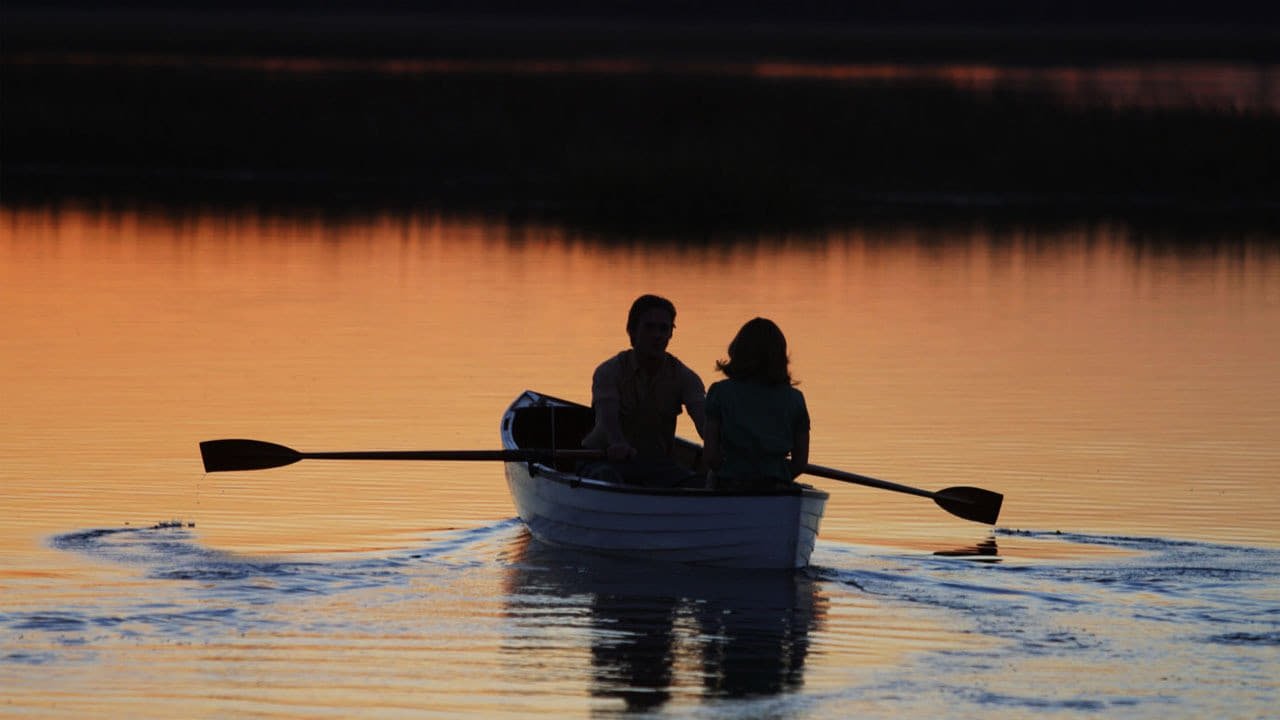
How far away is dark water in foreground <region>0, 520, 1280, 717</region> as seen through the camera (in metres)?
9.46

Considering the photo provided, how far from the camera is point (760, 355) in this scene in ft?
37.9

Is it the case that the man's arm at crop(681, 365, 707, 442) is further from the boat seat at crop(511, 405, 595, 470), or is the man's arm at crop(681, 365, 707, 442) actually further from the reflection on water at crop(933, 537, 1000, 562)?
the boat seat at crop(511, 405, 595, 470)

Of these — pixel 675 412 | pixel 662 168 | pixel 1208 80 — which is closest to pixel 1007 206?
pixel 662 168

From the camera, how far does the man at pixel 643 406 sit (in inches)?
488

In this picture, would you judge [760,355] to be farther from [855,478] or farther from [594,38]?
[594,38]

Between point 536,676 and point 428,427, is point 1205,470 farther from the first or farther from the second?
point 536,676

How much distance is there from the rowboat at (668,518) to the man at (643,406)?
221mm

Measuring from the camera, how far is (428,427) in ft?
52.3

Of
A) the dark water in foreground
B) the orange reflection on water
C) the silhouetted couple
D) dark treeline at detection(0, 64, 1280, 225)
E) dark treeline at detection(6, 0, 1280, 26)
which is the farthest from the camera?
dark treeline at detection(6, 0, 1280, 26)

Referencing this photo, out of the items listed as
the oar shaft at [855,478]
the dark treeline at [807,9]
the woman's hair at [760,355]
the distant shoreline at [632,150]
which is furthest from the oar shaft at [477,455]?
the dark treeline at [807,9]

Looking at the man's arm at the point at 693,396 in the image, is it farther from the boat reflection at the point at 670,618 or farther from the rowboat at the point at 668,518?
the boat reflection at the point at 670,618

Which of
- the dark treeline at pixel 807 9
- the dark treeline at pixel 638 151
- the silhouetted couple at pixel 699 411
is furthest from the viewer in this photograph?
the dark treeline at pixel 807 9

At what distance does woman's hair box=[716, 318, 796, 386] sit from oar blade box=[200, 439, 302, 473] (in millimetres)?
2993

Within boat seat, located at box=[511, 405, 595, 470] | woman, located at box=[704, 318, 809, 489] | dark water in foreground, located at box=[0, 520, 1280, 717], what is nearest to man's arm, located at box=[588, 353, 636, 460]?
dark water in foreground, located at box=[0, 520, 1280, 717]
